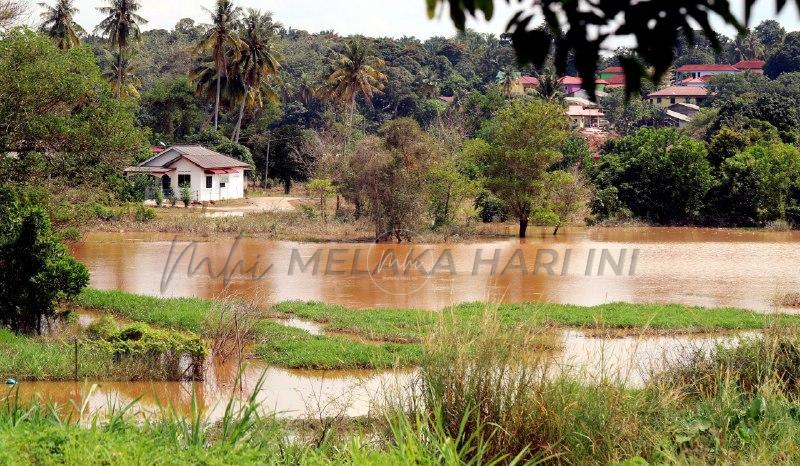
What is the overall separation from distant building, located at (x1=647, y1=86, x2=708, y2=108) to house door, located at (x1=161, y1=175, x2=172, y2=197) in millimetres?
47776

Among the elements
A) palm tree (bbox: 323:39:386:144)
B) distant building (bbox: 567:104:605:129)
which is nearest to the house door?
palm tree (bbox: 323:39:386:144)

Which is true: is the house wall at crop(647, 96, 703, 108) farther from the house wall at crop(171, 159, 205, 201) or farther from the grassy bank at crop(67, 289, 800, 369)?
the grassy bank at crop(67, 289, 800, 369)

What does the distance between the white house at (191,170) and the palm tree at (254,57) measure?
4.83 metres

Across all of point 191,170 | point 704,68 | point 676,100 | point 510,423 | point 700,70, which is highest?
point 704,68

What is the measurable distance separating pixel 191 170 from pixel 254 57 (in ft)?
24.1

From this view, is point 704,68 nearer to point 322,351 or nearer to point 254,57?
point 254,57

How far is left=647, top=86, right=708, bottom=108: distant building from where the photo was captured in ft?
249

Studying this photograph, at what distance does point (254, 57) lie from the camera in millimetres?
44094

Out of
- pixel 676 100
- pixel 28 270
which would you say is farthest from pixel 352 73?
pixel 676 100

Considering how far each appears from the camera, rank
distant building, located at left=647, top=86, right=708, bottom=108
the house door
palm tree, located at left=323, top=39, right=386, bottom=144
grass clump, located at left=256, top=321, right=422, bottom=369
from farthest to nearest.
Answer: distant building, located at left=647, top=86, right=708, bottom=108 → palm tree, located at left=323, top=39, right=386, bottom=144 → the house door → grass clump, located at left=256, top=321, right=422, bottom=369

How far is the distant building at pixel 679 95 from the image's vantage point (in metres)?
75.9

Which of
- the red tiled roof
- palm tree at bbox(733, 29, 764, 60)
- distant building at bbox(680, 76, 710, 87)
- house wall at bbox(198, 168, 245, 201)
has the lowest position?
house wall at bbox(198, 168, 245, 201)

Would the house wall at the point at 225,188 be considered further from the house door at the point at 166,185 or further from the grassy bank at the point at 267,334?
the grassy bank at the point at 267,334

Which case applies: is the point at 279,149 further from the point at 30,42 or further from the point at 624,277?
the point at 30,42
